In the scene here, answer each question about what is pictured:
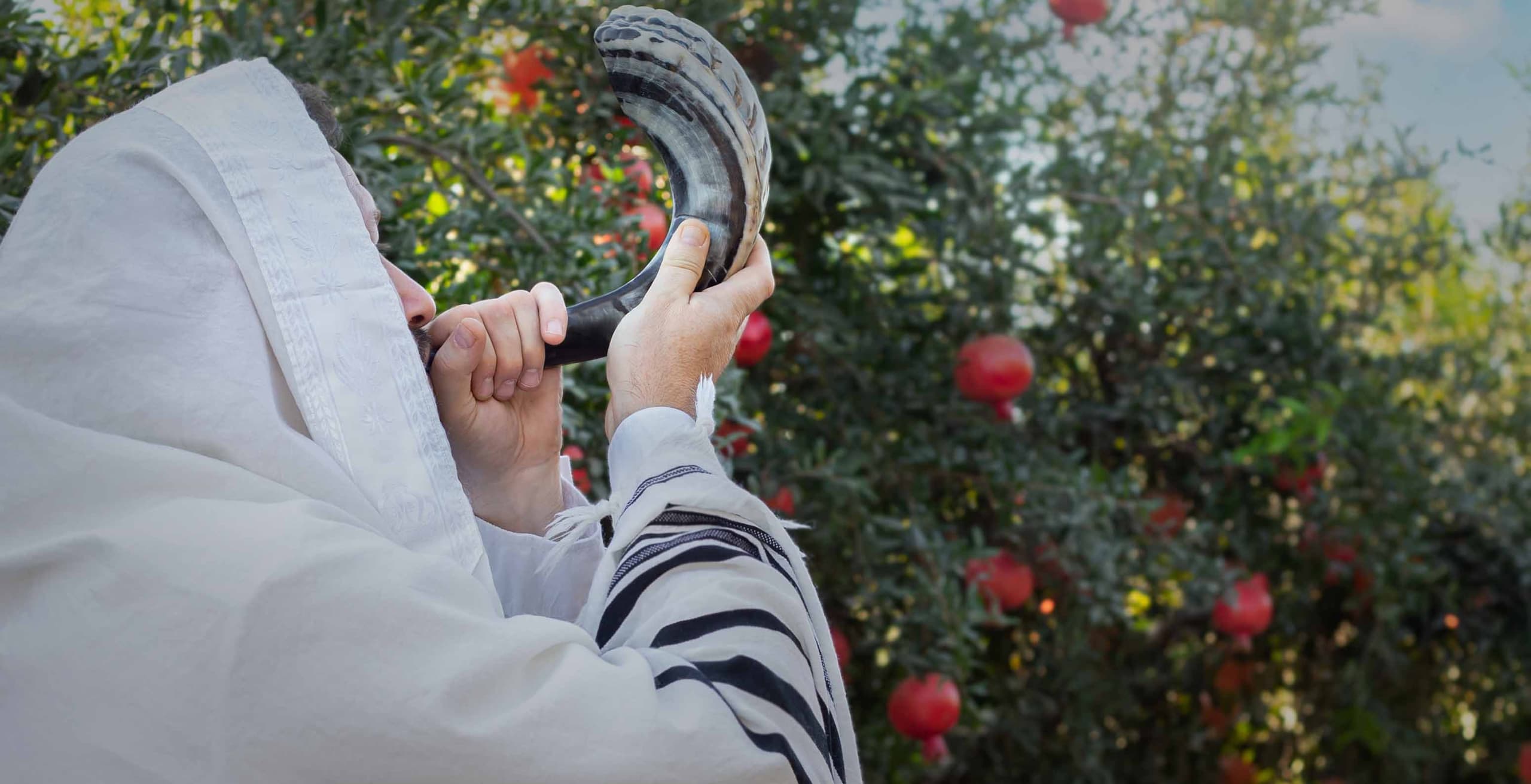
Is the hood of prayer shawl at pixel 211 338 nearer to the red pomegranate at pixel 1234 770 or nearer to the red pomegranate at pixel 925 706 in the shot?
the red pomegranate at pixel 925 706

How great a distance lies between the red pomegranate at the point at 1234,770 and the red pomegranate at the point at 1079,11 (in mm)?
2575

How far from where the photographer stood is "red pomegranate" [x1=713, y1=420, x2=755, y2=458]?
262 cm

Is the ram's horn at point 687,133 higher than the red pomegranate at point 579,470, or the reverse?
the ram's horn at point 687,133

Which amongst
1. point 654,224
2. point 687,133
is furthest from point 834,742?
point 654,224

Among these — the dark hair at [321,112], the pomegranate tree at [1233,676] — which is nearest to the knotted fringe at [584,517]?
the dark hair at [321,112]

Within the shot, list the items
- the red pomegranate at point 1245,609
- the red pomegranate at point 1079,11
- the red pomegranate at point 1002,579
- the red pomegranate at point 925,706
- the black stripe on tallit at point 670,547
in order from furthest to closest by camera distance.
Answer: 1. the red pomegranate at point 1245,609
2. the red pomegranate at point 1079,11
3. the red pomegranate at point 1002,579
4. the red pomegranate at point 925,706
5. the black stripe on tallit at point 670,547

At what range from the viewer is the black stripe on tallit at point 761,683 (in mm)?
911

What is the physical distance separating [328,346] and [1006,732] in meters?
3.20

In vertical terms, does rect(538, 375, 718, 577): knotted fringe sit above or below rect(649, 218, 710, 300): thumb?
below

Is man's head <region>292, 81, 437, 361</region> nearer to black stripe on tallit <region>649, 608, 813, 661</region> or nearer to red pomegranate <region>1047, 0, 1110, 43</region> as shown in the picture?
black stripe on tallit <region>649, 608, 813, 661</region>

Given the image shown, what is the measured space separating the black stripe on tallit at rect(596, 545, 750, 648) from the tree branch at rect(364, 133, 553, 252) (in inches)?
50.2

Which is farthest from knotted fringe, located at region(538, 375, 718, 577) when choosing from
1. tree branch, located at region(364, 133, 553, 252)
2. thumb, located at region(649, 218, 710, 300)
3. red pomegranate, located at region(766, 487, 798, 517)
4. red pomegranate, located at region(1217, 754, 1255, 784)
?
red pomegranate, located at region(1217, 754, 1255, 784)

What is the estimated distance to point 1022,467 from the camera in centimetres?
322

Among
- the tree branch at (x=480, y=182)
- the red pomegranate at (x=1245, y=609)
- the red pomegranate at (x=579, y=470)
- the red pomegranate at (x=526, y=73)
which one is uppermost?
the tree branch at (x=480, y=182)
